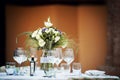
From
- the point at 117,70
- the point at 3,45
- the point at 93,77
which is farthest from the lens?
the point at 3,45

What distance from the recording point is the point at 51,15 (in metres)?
5.85

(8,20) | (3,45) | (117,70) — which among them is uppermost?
(8,20)

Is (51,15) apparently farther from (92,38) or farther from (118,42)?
(118,42)

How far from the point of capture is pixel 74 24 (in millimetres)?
5906

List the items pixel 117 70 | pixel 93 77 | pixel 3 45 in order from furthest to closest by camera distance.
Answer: pixel 3 45 < pixel 117 70 < pixel 93 77

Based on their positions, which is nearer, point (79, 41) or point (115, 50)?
point (115, 50)

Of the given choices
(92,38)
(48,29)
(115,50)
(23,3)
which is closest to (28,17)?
(23,3)

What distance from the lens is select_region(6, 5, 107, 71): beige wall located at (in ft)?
19.1

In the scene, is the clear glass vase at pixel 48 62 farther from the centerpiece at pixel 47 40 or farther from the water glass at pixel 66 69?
the water glass at pixel 66 69

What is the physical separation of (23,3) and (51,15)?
52cm

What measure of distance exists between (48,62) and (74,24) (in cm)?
284

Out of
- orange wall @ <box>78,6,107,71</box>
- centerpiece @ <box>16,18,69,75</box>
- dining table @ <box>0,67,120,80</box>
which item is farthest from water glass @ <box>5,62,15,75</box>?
orange wall @ <box>78,6,107,71</box>

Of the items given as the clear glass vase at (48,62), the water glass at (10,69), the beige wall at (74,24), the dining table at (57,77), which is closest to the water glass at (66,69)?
the dining table at (57,77)

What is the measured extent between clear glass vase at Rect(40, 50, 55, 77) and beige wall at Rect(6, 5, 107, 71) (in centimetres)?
267
